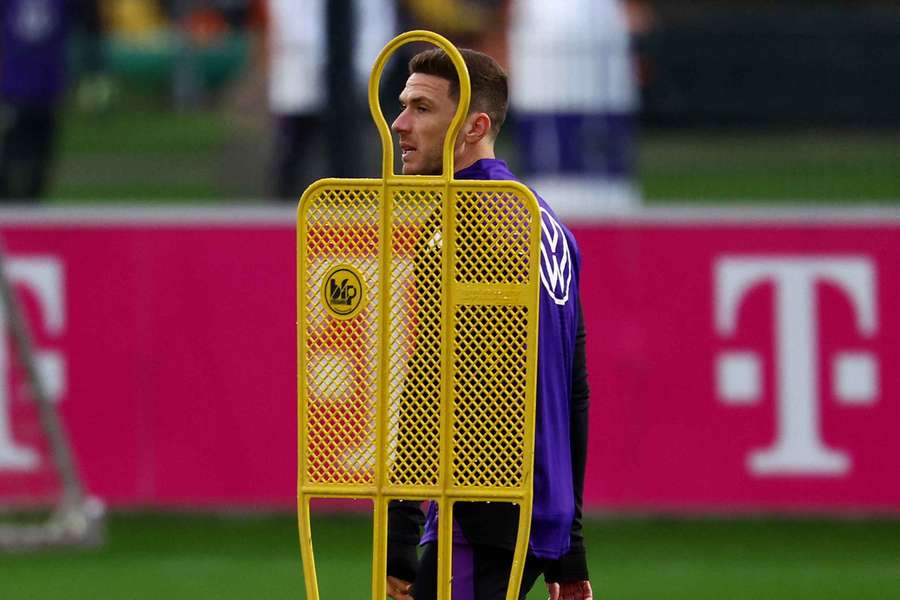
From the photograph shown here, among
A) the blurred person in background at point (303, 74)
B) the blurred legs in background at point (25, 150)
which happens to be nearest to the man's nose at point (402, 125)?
the blurred person in background at point (303, 74)

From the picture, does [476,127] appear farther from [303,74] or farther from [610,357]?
[303,74]

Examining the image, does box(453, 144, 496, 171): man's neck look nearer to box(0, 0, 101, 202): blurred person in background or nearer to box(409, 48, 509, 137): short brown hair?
box(409, 48, 509, 137): short brown hair

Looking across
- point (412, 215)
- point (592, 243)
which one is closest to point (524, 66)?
point (592, 243)

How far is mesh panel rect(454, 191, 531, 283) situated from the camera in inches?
165

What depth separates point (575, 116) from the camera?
1379 centimetres

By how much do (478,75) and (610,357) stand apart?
15.0 feet

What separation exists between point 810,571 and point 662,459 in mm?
827

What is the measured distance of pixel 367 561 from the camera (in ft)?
28.1

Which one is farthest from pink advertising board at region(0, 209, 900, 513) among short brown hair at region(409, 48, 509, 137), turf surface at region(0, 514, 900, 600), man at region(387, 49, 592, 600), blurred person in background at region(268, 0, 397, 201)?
short brown hair at region(409, 48, 509, 137)

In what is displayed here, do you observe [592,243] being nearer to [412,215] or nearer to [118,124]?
[412,215]

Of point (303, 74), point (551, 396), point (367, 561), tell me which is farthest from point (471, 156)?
point (303, 74)

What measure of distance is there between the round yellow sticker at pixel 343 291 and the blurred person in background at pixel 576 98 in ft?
31.2

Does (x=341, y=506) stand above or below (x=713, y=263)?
below

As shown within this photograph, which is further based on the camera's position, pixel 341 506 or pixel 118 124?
pixel 118 124
